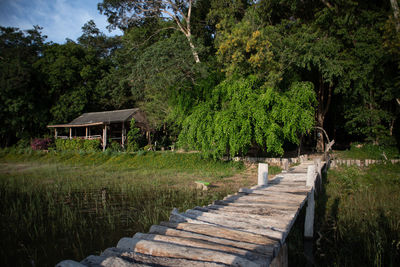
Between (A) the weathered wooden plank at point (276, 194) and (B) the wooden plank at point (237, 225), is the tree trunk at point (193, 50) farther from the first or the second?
(B) the wooden plank at point (237, 225)

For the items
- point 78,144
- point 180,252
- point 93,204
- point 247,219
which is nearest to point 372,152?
point 247,219

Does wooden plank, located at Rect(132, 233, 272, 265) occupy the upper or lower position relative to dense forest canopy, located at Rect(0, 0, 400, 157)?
lower

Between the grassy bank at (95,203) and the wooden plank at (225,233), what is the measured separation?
2597mm

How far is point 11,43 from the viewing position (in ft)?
105

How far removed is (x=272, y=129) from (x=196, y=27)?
12697mm

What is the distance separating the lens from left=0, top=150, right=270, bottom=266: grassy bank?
511 cm

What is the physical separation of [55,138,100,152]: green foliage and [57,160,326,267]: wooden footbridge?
21533 mm

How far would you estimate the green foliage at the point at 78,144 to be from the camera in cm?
2369

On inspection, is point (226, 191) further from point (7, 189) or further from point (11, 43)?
point (11, 43)

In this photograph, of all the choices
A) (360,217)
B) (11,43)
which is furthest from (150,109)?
(11,43)

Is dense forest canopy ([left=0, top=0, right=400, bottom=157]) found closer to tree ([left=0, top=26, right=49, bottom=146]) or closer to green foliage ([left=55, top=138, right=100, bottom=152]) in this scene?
green foliage ([left=55, top=138, right=100, bottom=152])

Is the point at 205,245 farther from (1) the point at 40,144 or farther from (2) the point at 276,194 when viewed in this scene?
(1) the point at 40,144

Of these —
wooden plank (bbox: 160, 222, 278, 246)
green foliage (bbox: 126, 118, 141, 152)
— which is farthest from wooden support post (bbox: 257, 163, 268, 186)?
green foliage (bbox: 126, 118, 141, 152)

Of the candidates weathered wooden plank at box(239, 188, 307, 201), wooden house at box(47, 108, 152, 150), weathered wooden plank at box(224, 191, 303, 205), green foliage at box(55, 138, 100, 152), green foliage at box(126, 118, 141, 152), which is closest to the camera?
weathered wooden plank at box(224, 191, 303, 205)
